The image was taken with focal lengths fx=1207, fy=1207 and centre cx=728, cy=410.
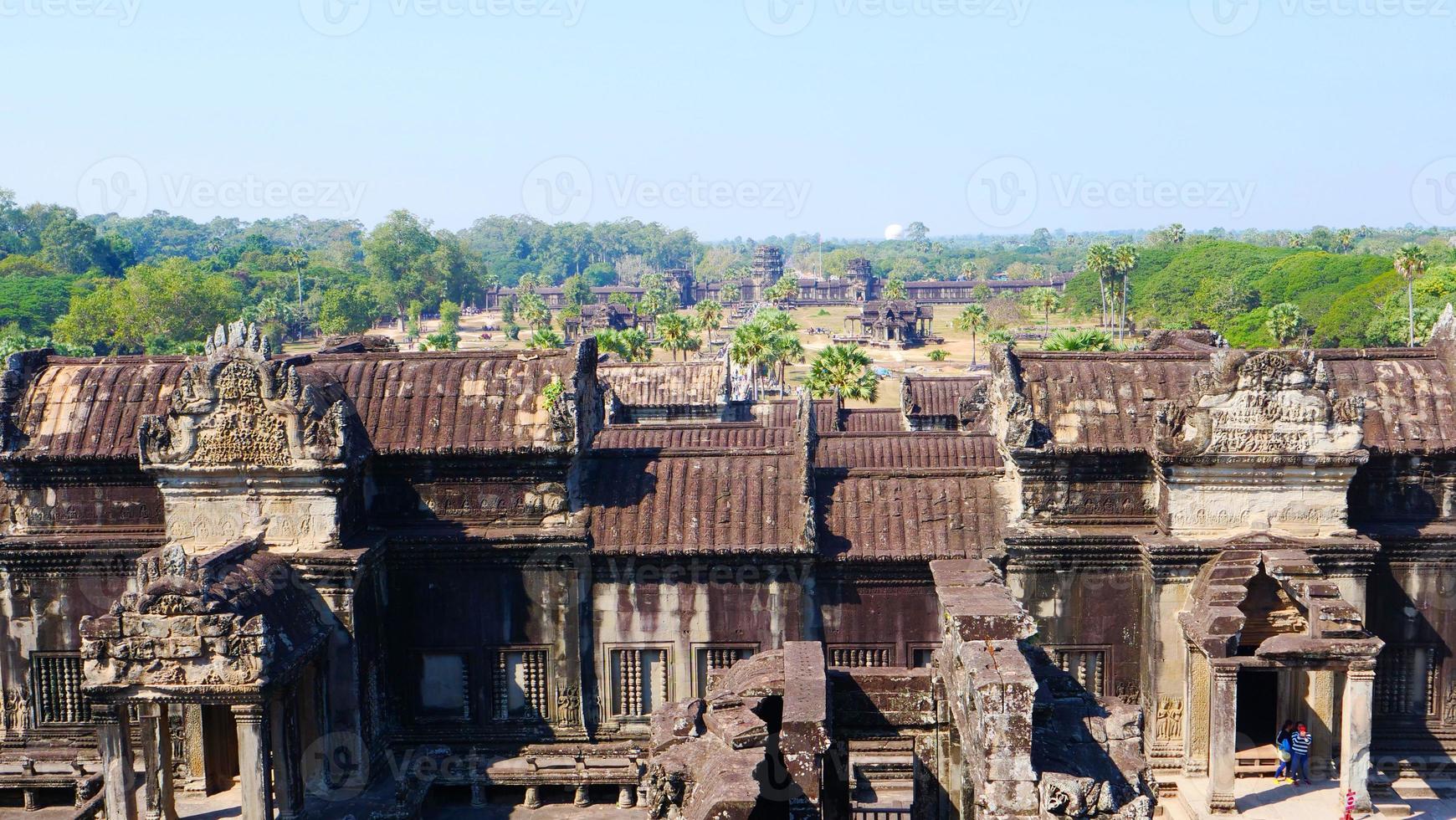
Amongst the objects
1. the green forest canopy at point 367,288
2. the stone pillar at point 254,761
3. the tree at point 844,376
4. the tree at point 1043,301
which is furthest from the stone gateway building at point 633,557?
the tree at point 1043,301

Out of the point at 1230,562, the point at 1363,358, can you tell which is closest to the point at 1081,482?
the point at 1230,562

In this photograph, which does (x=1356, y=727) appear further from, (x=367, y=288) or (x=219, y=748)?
(x=367, y=288)

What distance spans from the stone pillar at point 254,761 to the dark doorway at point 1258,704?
14.0m

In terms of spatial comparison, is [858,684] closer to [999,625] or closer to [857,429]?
[999,625]

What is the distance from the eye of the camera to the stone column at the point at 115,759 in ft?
49.8

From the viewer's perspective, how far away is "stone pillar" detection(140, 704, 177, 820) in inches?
621

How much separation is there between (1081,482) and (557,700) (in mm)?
8593

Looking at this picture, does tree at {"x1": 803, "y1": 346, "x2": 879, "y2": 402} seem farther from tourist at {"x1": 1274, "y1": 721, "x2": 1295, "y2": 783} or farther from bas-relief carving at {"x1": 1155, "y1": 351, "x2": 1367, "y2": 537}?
tourist at {"x1": 1274, "y1": 721, "x2": 1295, "y2": 783}

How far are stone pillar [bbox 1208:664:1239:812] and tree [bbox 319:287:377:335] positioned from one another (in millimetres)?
103677

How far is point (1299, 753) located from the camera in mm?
16953

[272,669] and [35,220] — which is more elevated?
[35,220]

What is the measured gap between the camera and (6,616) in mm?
18734

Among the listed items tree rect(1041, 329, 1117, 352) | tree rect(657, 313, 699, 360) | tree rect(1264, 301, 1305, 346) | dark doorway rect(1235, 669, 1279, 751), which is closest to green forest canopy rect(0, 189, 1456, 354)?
tree rect(1264, 301, 1305, 346)

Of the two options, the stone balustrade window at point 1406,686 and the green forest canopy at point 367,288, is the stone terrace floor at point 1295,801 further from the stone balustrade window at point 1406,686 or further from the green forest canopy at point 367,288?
the green forest canopy at point 367,288
